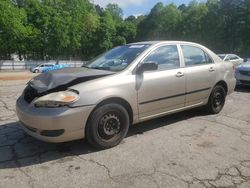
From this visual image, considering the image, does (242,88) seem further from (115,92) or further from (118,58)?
(115,92)

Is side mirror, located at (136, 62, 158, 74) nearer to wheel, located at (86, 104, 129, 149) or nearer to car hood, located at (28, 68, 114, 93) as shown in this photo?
car hood, located at (28, 68, 114, 93)

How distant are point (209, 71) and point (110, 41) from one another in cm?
6187

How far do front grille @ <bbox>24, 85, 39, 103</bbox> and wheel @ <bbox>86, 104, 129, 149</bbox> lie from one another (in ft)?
2.92

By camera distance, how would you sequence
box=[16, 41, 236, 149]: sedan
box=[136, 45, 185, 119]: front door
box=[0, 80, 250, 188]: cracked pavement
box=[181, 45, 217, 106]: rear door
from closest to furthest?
box=[0, 80, 250, 188]: cracked pavement, box=[16, 41, 236, 149]: sedan, box=[136, 45, 185, 119]: front door, box=[181, 45, 217, 106]: rear door

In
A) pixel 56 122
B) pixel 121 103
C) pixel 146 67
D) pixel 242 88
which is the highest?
pixel 146 67

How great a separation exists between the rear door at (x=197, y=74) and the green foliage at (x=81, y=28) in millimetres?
34386

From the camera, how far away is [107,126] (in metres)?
4.31

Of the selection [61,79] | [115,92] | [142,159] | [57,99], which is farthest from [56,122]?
[142,159]

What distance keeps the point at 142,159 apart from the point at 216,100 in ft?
9.89

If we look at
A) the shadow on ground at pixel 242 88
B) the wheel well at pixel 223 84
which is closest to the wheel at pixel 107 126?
the wheel well at pixel 223 84

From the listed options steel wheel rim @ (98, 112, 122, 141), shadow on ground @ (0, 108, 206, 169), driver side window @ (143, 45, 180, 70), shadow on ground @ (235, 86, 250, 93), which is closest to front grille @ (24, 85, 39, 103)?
shadow on ground @ (0, 108, 206, 169)

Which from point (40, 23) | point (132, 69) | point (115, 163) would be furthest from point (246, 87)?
point (40, 23)

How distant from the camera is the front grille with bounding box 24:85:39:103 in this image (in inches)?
167

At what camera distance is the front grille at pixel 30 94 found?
4250 mm
